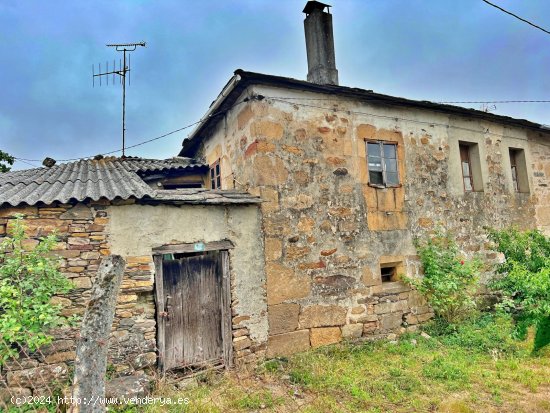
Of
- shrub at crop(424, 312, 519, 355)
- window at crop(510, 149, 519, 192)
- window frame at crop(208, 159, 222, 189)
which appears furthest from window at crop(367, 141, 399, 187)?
window at crop(510, 149, 519, 192)

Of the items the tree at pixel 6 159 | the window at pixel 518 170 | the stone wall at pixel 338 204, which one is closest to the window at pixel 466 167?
the stone wall at pixel 338 204

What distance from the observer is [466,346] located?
18.6 feet

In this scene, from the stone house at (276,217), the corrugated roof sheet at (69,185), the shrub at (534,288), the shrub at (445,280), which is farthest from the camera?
the shrub at (445,280)

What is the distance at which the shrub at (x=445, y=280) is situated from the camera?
628cm

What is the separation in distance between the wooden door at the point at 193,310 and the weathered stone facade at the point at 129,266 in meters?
0.21

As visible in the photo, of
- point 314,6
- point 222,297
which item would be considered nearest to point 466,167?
point 314,6

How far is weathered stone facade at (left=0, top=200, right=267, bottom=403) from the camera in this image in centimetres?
409

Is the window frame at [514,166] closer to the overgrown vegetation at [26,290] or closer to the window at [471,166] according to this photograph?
the window at [471,166]

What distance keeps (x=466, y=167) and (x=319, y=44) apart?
14.8 feet

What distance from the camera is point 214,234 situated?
16.6 ft

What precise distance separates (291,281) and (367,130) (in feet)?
10.9

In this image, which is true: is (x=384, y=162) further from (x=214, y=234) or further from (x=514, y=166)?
(x=514, y=166)

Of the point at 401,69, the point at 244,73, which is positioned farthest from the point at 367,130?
the point at 401,69

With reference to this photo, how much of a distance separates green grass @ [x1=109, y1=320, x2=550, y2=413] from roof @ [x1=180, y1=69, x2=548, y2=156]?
4550mm
